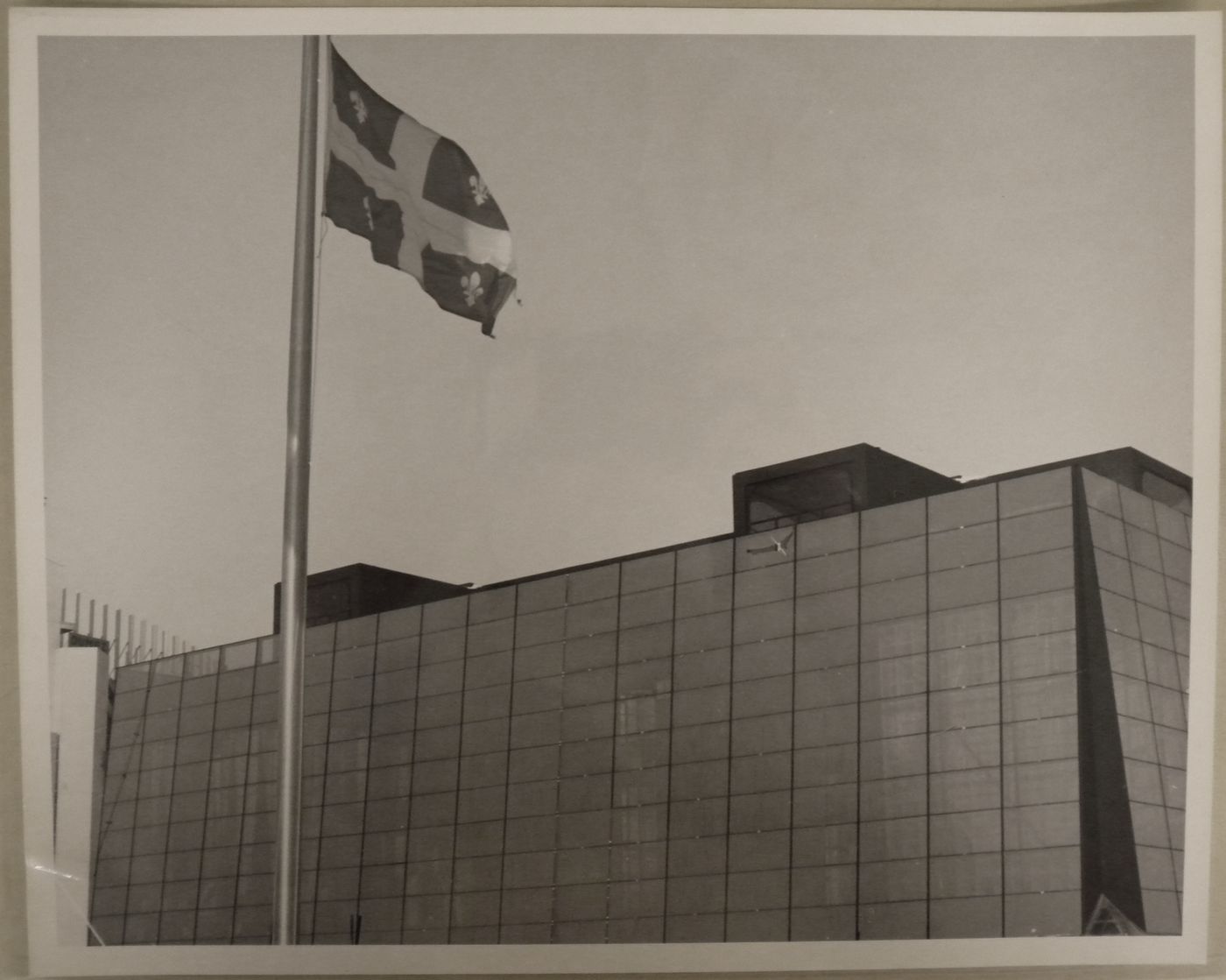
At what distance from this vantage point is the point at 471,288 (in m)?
1.61

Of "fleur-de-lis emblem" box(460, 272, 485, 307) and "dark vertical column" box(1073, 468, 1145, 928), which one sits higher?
"fleur-de-lis emblem" box(460, 272, 485, 307)

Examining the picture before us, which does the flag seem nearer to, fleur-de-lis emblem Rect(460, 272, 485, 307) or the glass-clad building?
fleur-de-lis emblem Rect(460, 272, 485, 307)

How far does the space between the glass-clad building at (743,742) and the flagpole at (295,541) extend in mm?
16

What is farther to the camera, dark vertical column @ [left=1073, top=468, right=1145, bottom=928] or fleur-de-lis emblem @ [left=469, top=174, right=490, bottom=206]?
fleur-de-lis emblem @ [left=469, top=174, right=490, bottom=206]

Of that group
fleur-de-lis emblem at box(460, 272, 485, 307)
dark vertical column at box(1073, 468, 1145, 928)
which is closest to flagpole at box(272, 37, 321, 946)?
fleur-de-lis emblem at box(460, 272, 485, 307)

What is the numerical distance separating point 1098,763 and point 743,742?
43 cm

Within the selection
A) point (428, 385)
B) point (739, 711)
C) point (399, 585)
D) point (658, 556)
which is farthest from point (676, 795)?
point (428, 385)

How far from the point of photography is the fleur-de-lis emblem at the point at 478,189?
162 cm

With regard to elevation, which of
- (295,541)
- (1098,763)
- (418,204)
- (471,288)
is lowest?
(1098,763)

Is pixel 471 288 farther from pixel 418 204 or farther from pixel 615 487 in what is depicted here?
pixel 615 487

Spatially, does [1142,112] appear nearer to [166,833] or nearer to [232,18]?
[232,18]

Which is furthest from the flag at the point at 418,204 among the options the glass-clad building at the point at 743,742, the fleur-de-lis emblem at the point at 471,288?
the glass-clad building at the point at 743,742

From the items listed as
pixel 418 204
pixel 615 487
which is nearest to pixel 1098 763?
pixel 615 487

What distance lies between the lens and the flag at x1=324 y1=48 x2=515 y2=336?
5.29 ft
